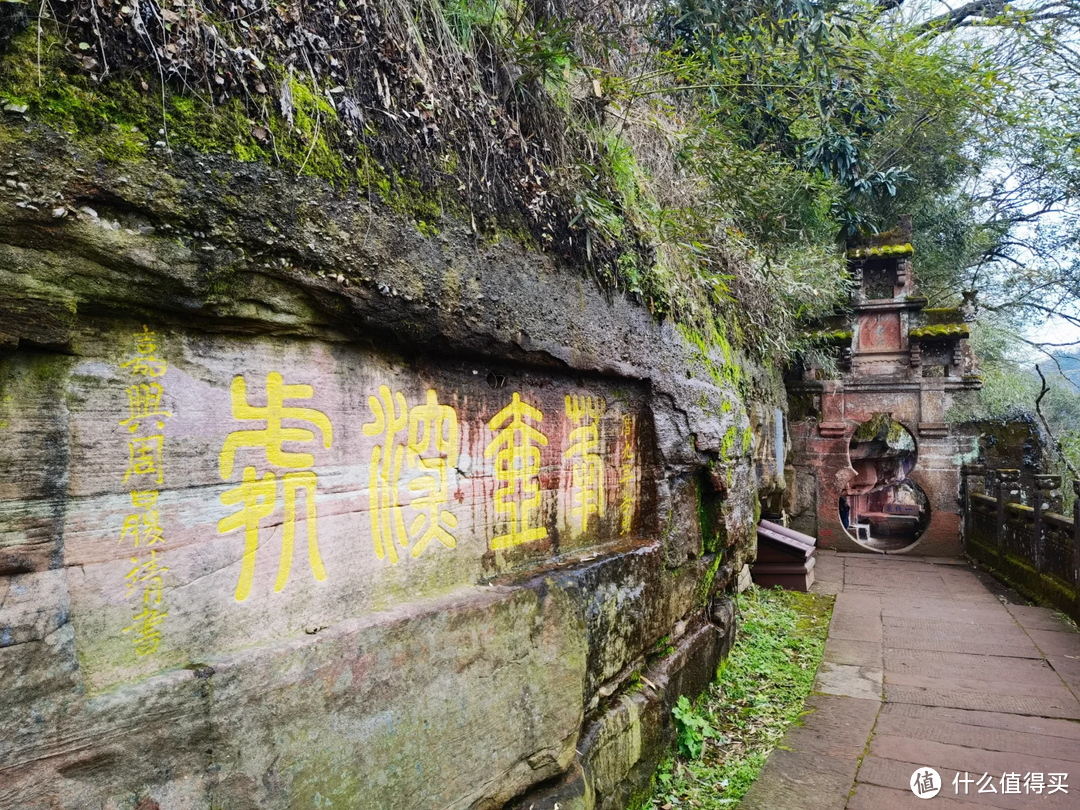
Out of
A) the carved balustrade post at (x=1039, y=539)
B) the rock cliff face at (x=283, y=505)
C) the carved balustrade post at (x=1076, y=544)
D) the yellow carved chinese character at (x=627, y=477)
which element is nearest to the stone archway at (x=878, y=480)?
the carved balustrade post at (x=1039, y=539)

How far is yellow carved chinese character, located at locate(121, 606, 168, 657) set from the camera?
1641mm

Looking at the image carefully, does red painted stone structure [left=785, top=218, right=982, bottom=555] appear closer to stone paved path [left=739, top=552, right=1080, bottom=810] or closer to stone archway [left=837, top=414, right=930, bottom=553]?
stone archway [left=837, top=414, right=930, bottom=553]

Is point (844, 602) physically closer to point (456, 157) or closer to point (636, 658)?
point (636, 658)

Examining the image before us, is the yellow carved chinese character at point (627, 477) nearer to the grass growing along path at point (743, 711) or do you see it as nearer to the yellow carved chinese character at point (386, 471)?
the grass growing along path at point (743, 711)

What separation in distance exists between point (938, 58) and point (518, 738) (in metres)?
9.45

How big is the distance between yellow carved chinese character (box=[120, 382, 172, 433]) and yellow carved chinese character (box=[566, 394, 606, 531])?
2.03 meters

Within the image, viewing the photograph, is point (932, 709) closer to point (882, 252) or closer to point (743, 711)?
point (743, 711)

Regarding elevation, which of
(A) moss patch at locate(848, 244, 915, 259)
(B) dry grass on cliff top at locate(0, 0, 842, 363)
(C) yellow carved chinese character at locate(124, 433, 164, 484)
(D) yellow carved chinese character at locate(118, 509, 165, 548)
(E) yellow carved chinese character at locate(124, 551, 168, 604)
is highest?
(A) moss patch at locate(848, 244, 915, 259)

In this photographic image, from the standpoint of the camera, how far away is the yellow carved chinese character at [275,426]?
6.22 ft

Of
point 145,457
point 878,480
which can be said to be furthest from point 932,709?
point 878,480

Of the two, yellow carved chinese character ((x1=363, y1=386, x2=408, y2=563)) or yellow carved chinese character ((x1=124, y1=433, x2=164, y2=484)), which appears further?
yellow carved chinese character ((x1=363, y1=386, x2=408, y2=563))

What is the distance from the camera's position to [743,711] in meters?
4.75

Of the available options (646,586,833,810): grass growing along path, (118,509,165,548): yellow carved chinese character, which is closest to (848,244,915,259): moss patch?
(646,586,833,810): grass growing along path

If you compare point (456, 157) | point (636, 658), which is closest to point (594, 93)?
point (456, 157)
